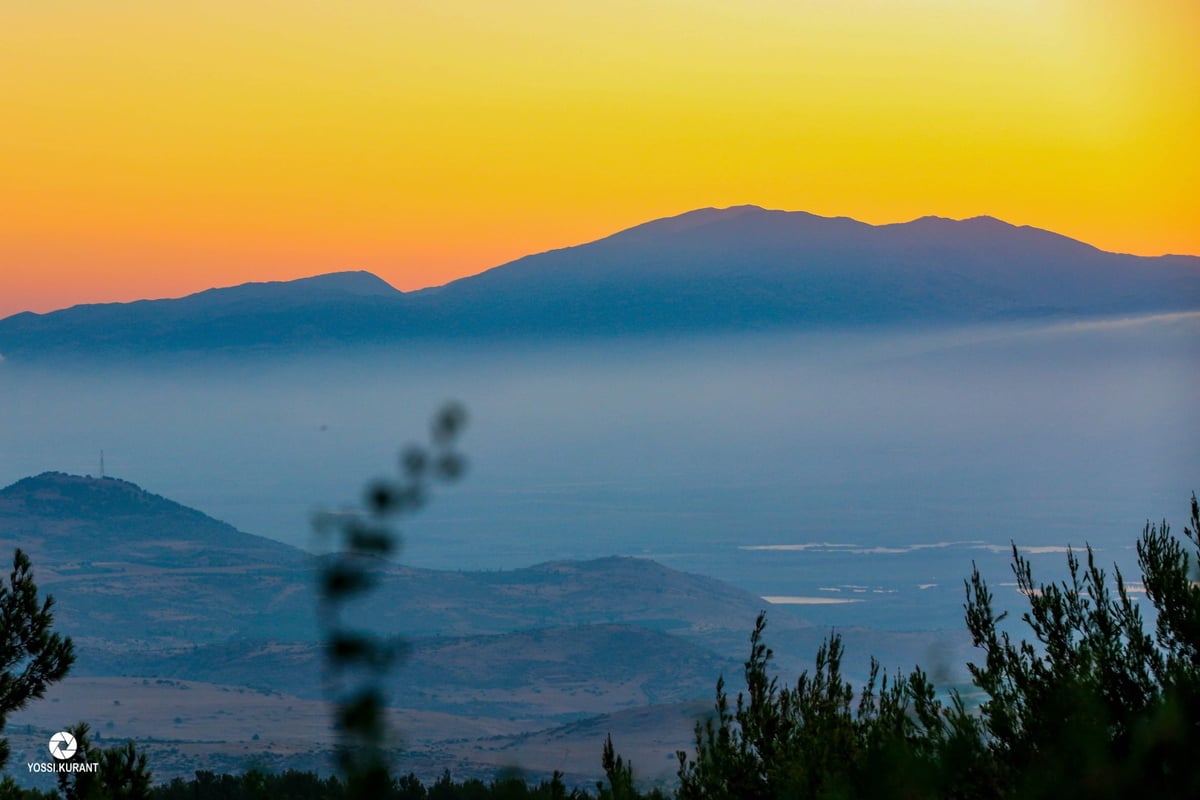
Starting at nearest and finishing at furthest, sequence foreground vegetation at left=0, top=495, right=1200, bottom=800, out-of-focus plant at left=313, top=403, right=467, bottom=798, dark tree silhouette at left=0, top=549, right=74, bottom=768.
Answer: out-of-focus plant at left=313, top=403, right=467, bottom=798 → foreground vegetation at left=0, top=495, right=1200, bottom=800 → dark tree silhouette at left=0, top=549, right=74, bottom=768

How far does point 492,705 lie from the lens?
176 m

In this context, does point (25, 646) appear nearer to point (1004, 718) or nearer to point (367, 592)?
point (1004, 718)

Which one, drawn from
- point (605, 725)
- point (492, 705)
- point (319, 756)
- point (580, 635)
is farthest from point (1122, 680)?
point (580, 635)

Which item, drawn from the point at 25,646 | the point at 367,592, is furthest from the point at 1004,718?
the point at 25,646

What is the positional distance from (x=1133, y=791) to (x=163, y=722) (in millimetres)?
132873

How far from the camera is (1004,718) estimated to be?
9727mm

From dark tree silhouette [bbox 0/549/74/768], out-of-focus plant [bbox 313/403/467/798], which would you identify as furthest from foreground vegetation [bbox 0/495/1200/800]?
out-of-focus plant [bbox 313/403/467/798]

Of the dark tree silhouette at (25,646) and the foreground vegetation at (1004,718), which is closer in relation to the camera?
the foreground vegetation at (1004,718)

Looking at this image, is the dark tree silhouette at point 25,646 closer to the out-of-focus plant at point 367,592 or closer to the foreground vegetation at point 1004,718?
the foreground vegetation at point 1004,718

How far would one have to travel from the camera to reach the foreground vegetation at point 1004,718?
6.53 m

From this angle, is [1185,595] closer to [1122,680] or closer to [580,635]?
[1122,680]

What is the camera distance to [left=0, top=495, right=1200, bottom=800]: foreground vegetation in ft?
21.4

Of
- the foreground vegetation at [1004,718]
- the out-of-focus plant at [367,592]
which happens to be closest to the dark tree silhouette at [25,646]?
the foreground vegetation at [1004,718]

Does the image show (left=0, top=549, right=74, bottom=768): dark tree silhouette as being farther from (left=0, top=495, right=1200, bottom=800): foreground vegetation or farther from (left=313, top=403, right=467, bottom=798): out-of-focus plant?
(left=313, top=403, right=467, bottom=798): out-of-focus plant
